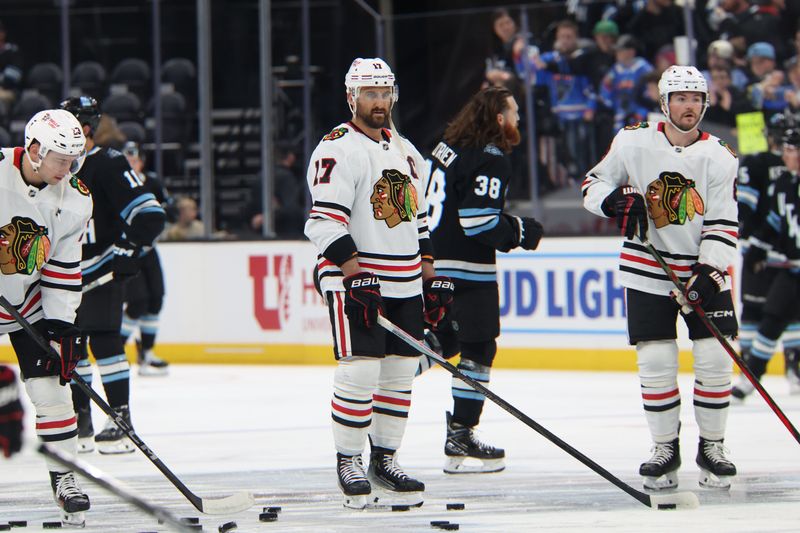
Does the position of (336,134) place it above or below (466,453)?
above

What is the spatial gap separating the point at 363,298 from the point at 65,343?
0.85 meters

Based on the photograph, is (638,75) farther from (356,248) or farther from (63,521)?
(63,521)

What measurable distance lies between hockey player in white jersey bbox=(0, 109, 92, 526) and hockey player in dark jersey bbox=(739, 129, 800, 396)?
379 cm

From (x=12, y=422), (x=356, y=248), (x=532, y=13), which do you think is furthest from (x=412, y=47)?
(x=12, y=422)

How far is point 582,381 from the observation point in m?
7.89

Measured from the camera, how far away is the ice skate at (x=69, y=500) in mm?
3926

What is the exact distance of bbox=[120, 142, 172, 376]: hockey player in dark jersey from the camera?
26.2 feet

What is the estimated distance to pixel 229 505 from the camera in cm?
393

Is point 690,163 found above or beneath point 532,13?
beneath

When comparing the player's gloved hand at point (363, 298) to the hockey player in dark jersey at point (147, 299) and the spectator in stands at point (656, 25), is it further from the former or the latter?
the spectator in stands at point (656, 25)

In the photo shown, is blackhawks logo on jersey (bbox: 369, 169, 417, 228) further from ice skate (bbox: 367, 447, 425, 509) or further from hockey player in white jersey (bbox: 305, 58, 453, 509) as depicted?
ice skate (bbox: 367, 447, 425, 509)

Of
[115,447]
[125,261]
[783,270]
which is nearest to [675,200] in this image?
[125,261]

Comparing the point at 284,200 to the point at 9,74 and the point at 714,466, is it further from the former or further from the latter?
the point at 714,466

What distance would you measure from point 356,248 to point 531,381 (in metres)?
4.06
